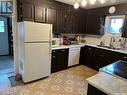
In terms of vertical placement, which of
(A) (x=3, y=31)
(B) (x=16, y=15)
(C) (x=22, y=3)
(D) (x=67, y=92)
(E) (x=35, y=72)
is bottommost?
(D) (x=67, y=92)

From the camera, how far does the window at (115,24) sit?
3635 millimetres

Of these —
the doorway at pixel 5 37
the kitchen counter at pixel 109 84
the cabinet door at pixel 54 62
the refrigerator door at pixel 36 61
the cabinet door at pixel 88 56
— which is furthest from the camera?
the doorway at pixel 5 37

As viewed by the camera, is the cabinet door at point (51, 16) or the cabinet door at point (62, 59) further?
the cabinet door at point (62, 59)

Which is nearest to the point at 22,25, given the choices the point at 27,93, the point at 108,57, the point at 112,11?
the point at 27,93

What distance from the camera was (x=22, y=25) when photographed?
2.55 m

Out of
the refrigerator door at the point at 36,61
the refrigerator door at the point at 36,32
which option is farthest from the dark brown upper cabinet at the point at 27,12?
the refrigerator door at the point at 36,61

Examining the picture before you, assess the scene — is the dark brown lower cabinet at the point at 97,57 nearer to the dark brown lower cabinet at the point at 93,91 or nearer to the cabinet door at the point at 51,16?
the cabinet door at the point at 51,16

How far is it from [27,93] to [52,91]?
58 cm

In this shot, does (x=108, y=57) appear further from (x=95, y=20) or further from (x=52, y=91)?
(x=52, y=91)

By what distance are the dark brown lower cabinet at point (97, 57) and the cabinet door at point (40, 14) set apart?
2.01 meters

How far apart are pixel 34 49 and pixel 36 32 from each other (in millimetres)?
441

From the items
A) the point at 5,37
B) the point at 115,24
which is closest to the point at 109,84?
the point at 115,24

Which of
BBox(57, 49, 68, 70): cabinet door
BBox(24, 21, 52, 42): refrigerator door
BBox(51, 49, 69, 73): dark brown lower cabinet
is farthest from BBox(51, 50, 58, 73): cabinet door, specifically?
BBox(24, 21, 52, 42): refrigerator door

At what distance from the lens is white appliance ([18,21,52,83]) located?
2.58 metres
